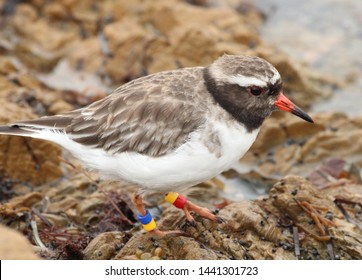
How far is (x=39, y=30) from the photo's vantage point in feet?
44.6

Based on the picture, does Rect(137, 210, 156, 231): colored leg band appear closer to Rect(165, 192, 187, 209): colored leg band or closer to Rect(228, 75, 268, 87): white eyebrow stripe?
Rect(165, 192, 187, 209): colored leg band

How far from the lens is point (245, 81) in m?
7.11

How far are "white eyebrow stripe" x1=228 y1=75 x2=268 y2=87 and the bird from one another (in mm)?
12

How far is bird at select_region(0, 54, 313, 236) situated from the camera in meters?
6.91

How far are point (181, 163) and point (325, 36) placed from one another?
355 inches

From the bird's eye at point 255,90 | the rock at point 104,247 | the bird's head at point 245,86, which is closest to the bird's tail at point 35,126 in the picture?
the rock at point 104,247

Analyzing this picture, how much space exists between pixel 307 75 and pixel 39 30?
5936mm

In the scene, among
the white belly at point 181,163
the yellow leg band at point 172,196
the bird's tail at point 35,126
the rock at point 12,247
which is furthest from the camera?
the yellow leg band at point 172,196

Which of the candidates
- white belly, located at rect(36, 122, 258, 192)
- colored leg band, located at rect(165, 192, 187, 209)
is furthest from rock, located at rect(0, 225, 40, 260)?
colored leg band, located at rect(165, 192, 187, 209)

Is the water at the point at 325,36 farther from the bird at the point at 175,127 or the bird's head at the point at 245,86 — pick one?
the bird at the point at 175,127

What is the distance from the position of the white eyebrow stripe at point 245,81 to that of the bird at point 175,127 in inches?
0.5

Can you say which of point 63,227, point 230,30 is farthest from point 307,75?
point 63,227

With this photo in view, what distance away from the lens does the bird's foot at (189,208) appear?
7.22 metres

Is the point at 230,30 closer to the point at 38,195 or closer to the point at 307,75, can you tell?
the point at 307,75
